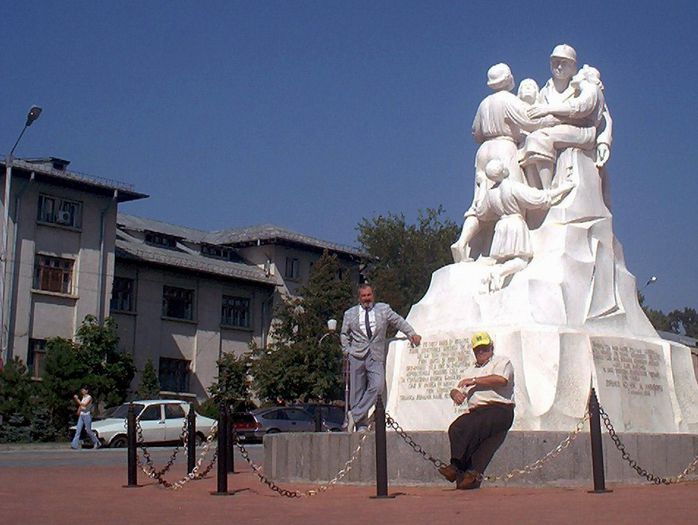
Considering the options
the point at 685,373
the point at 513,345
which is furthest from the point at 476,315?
the point at 685,373

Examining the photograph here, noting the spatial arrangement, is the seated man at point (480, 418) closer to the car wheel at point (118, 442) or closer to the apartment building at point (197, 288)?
the car wheel at point (118, 442)

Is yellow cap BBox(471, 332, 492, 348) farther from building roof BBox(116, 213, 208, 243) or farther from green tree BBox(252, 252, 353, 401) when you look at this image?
building roof BBox(116, 213, 208, 243)

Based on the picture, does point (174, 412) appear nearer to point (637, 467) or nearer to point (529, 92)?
point (529, 92)

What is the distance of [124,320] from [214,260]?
7911mm

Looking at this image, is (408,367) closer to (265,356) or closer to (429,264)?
(265,356)

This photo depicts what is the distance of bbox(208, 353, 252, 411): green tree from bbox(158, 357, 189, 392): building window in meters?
2.33

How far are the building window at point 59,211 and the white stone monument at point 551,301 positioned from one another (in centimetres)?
2971

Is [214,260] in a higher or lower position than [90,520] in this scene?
higher

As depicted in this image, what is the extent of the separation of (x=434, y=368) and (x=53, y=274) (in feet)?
102

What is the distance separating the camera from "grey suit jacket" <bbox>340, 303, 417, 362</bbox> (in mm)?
11508

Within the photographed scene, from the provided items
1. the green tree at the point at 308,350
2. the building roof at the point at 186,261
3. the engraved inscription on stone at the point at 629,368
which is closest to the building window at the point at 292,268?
the building roof at the point at 186,261

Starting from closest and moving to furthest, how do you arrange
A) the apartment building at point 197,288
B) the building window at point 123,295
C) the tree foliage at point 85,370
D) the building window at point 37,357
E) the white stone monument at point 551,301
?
1. the white stone monument at point 551,301
2. the tree foliage at point 85,370
3. the building window at point 37,357
4. the building window at point 123,295
5. the apartment building at point 197,288

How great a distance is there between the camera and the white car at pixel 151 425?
28422mm

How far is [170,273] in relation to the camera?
4688cm
